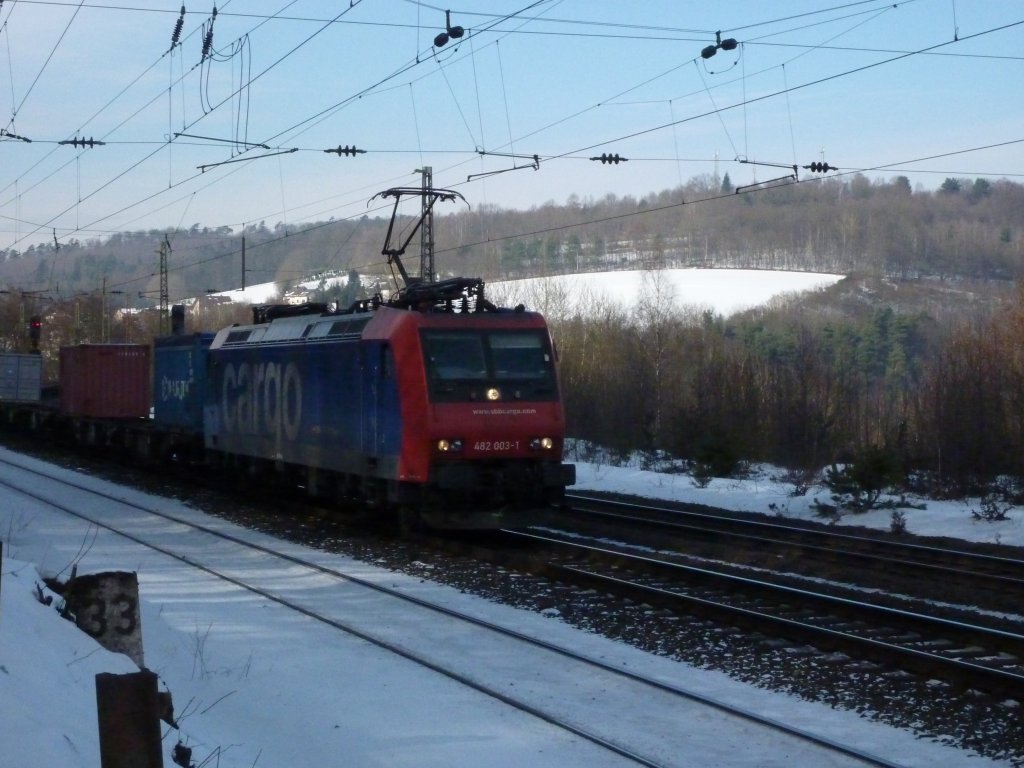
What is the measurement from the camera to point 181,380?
25.6m

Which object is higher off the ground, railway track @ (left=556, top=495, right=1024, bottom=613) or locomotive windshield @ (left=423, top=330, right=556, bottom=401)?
locomotive windshield @ (left=423, top=330, right=556, bottom=401)

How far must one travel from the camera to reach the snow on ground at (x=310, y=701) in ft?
18.9

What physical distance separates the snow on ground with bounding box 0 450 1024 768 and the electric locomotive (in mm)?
3004

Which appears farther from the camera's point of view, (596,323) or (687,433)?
(596,323)

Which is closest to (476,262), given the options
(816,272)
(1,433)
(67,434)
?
(816,272)

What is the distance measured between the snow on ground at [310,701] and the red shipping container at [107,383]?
74.0 ft

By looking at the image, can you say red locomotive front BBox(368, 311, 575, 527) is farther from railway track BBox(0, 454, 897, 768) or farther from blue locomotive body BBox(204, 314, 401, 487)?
railway track BBox(0, 454, 897, 768)

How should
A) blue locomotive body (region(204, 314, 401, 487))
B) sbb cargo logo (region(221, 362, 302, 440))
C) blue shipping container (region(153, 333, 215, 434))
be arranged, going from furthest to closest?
1. blue shipping container (region(153, 333, 215, 434))
2. sbb cargo logo (region(221, 362, 302, 440))
3. blue locomotive body (region(204, 314, 401, 487))

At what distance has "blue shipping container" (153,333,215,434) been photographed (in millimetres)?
24359

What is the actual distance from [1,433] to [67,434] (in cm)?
951

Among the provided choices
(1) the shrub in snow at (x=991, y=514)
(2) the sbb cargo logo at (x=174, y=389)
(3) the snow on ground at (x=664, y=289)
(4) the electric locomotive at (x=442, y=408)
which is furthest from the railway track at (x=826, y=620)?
(3) the snow on ground at (x=664, y=289)

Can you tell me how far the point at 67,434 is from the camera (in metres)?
36.8

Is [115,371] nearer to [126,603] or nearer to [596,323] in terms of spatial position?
[596,323]

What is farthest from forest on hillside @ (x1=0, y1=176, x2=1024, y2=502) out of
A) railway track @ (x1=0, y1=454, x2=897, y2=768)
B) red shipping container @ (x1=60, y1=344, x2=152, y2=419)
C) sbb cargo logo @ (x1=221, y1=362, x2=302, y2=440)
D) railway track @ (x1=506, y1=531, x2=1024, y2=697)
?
railway track @ (x1=0, y1=454, x2=897, y2=768)
